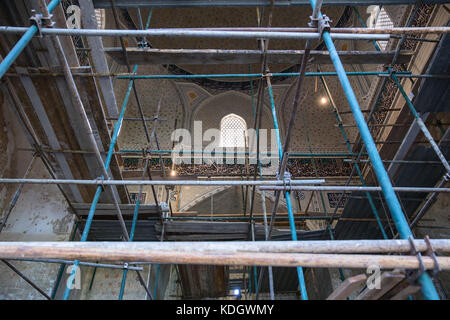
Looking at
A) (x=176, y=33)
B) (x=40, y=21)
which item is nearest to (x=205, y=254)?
(x=176, y=33)

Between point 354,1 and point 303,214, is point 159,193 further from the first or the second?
point 354,1

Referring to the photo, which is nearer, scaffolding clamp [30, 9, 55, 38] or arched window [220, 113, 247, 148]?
scaffolding clamp [30, 9, 55, 38]

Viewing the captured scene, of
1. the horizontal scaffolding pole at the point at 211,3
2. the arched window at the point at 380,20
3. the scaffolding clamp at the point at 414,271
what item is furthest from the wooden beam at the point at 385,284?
the arched window at the point at 380,20

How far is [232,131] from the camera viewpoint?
41.6 feet

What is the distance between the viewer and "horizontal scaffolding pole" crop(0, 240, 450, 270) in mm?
1504

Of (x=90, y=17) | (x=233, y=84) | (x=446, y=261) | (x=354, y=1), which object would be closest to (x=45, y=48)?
(x=90, y=17)

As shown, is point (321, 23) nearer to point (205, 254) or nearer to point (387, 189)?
point (387, 189)

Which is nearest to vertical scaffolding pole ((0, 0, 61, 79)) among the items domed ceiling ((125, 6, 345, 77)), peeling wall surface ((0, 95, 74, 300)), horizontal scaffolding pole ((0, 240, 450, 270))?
horizontal scaffolding pole ((0, 240, 450, 270))

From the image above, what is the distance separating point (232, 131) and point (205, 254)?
11.3 meters

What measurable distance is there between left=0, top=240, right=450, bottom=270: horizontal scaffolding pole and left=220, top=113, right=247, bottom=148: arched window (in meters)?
10.4

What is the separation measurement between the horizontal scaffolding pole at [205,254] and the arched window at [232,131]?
411 inches

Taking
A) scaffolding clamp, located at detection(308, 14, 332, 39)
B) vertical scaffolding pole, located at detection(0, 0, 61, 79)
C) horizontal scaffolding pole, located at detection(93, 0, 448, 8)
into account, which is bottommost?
vertical scaffolding pole, located at detection(0, 0, 61, 79)

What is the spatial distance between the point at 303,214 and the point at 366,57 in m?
4.53

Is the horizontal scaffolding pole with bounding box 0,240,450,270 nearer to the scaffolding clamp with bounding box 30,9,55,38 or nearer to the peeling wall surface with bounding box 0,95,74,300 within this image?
the scaffolding clamp with bounding box 30,9,55,38
